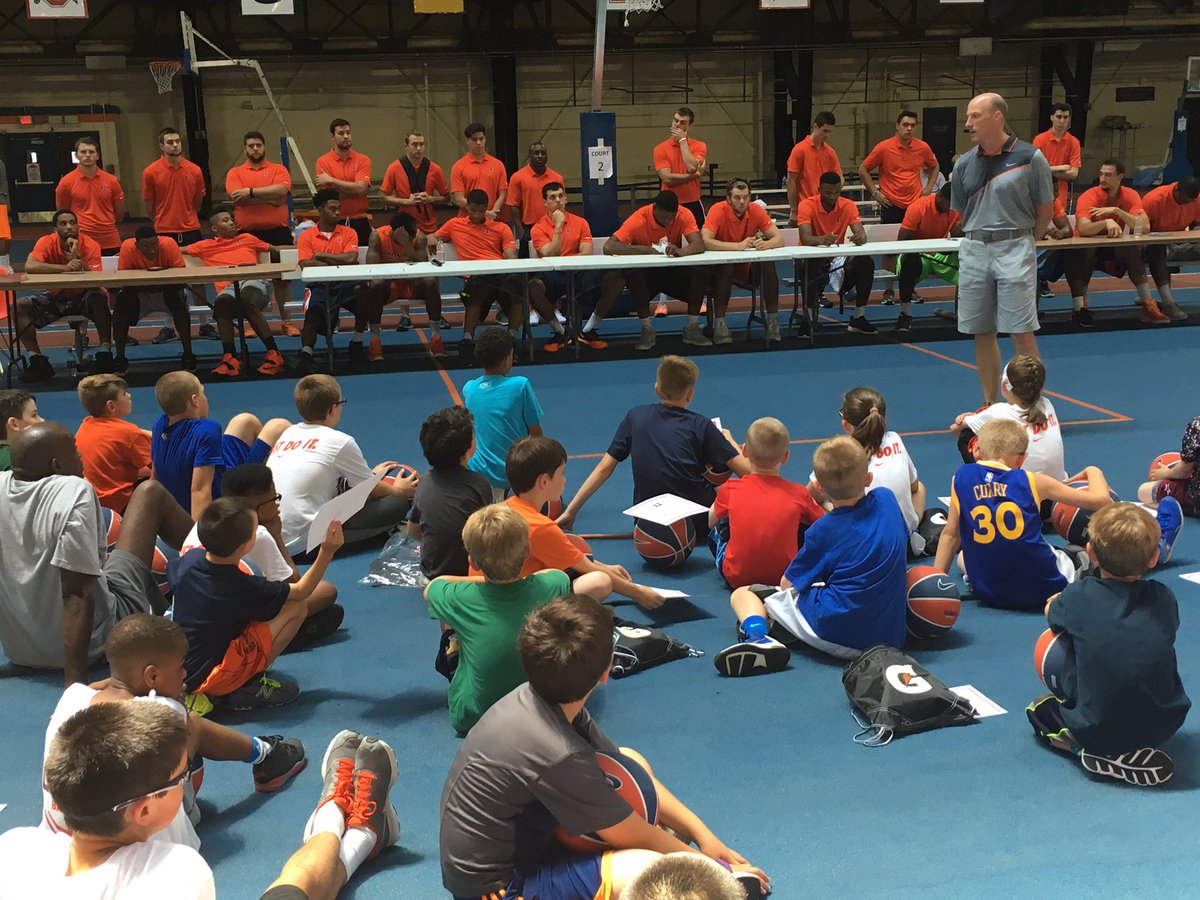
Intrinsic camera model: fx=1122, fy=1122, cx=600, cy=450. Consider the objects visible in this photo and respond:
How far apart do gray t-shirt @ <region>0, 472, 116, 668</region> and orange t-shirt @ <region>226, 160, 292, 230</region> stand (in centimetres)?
847

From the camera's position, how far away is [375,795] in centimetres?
314

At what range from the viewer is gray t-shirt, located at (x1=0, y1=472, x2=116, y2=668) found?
3.96 meters

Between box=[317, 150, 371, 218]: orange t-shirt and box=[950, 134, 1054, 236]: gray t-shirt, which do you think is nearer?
box=[950, 134, 1054, 236]: gray t-shirt

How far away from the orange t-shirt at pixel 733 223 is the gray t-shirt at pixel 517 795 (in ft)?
30.0

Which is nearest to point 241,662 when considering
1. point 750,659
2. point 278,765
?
point 278,765

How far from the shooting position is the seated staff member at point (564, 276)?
11070 millimetres

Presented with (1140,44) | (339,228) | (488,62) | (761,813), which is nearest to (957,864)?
(761,813)

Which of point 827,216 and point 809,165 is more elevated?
point 809,165

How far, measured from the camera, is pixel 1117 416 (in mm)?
7867

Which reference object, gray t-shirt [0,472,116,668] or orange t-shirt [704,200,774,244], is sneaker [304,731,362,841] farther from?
orange t-shirt [704,200,774,244]

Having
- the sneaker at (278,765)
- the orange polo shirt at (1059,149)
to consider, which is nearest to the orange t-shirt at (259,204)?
the orange polo shirt at (1059,149)

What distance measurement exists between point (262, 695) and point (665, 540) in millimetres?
2023

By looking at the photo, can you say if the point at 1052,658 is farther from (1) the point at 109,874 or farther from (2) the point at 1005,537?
(1) the point at 109,874

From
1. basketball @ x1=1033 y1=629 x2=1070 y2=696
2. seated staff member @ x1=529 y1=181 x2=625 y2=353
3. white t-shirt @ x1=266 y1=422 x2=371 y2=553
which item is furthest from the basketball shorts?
seated staff member @ x1=529 y1=181 x2=625 y2=353
